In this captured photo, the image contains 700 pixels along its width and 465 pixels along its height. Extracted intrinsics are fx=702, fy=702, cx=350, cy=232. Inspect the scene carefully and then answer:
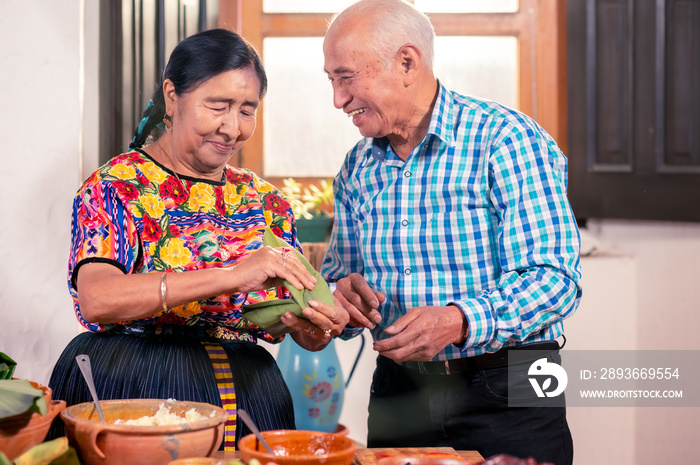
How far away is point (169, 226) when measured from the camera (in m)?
1.54

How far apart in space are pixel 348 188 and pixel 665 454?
6.52ft

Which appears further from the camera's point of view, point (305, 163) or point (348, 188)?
point (305, 163)

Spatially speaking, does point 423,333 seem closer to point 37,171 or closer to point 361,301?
point 361,301

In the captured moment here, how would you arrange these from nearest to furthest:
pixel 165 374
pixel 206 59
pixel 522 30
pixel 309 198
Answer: pixel 165 374 → pixel 206 59 → pixel 309 198 → pixel 522 30

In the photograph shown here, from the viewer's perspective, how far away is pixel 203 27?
115 inches

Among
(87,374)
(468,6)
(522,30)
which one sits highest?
(468,6)

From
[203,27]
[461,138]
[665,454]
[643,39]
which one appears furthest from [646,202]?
[203,27]

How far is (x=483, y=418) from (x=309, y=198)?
1.86 meters

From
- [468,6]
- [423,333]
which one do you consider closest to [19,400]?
[423,333]

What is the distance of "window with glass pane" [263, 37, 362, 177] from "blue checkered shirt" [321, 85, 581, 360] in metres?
1.78

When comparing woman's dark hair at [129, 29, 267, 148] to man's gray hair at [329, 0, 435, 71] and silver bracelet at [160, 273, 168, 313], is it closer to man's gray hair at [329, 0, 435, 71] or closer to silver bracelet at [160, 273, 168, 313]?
man's gray hair at [329, 0, 435, 71]

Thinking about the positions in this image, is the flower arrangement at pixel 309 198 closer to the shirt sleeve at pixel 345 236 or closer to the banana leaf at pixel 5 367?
the shirt sleeve at pixel 345 236

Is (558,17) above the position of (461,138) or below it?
above

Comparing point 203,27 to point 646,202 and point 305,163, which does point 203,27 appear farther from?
point 646,202
